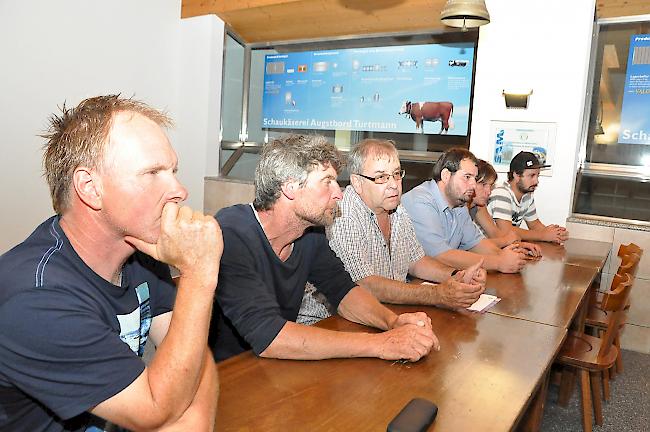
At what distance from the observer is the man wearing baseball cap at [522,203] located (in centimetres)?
430

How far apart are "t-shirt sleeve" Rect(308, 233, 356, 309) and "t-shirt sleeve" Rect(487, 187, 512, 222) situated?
2.82m

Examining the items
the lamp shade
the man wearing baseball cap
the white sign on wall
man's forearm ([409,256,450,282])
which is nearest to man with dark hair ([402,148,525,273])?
man's forearm ([409,256,450,282])

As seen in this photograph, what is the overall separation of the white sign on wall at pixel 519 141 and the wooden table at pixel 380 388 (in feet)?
10.7

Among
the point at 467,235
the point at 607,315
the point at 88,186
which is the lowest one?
the point at 607,315

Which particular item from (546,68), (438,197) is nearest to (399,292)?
(438,197)

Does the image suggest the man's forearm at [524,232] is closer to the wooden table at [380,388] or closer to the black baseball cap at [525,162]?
the black baseball cap at [525,162]

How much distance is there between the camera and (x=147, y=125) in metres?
1.10

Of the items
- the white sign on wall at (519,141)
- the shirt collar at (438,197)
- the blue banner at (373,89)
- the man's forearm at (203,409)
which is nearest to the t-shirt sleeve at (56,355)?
the man's forearm at (203,409)

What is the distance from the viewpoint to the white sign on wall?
463 cm

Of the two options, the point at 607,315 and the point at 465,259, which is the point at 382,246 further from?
the point at 607,315

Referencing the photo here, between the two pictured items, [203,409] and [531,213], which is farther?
[531,213]

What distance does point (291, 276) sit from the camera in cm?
188

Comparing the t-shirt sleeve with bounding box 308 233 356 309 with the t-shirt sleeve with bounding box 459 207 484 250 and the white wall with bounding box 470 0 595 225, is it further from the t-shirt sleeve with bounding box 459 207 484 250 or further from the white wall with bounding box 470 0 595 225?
the white wall with bounding box 470 0 595 225

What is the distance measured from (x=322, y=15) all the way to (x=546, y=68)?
2410 mm
